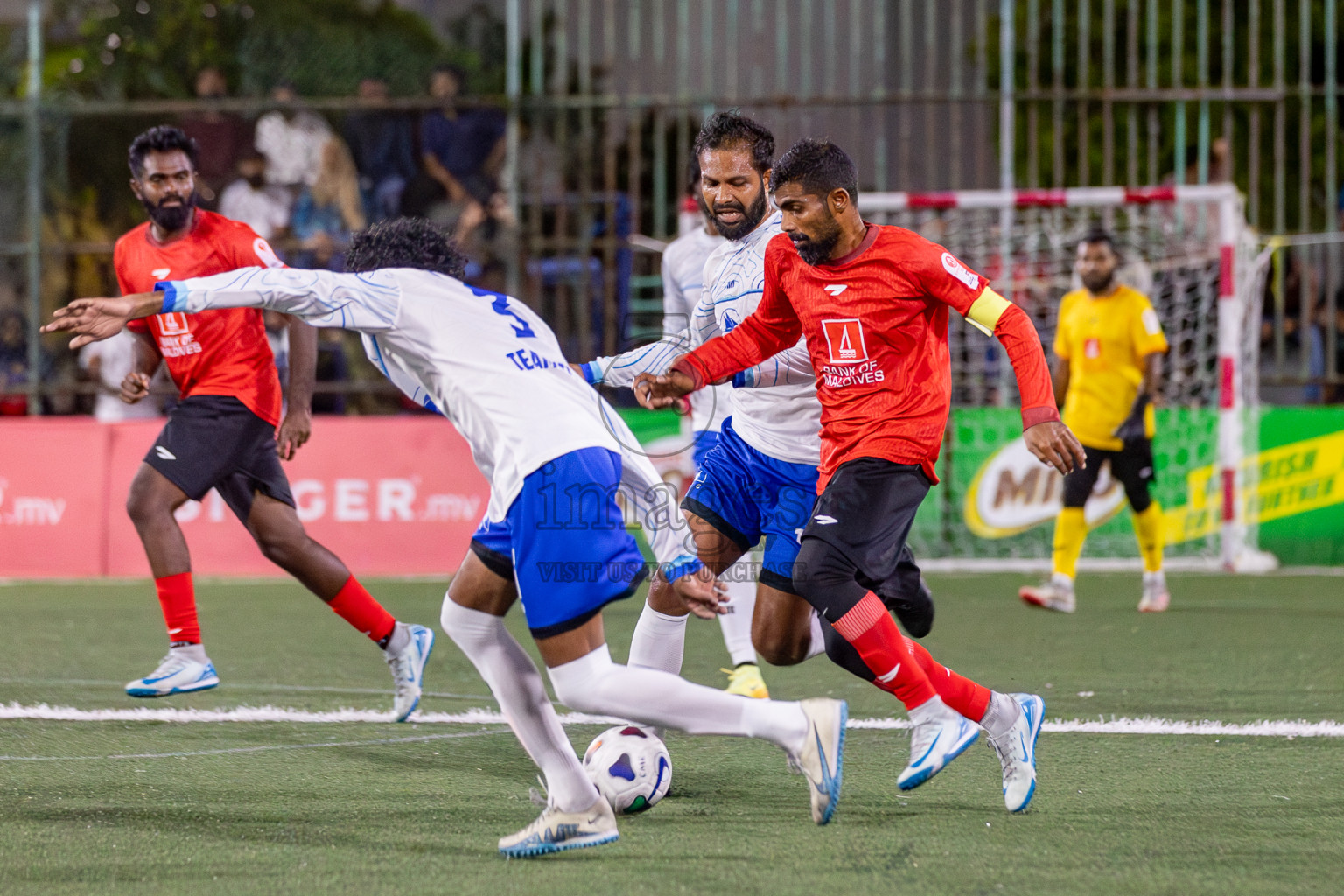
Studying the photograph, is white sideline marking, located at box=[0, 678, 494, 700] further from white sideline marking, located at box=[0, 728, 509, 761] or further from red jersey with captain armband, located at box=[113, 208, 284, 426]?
red jersey with captain armband, located at box=[113, 208, 284, 426]

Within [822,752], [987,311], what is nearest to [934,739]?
[822,752]

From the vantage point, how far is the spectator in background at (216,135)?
11.8 m

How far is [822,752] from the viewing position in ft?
11.5

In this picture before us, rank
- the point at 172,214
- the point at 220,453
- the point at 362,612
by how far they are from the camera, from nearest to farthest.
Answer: the point at 362,612
the point at 220,453
the point at 172,214

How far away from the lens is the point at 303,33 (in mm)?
12469

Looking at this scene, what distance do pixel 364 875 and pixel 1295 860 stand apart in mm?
2132

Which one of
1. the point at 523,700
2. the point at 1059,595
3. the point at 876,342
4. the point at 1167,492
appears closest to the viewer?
the point at 523,700

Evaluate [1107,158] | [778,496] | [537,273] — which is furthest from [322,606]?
[1107,158]

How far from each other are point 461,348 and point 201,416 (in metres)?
2.56

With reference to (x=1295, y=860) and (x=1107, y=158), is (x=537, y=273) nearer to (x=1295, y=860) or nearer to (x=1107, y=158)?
(x=1107, y=158)

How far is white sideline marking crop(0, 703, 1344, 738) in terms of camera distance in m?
4.93

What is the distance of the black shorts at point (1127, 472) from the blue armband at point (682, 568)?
5.32 metres

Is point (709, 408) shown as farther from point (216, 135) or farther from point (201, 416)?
point (216, 135)

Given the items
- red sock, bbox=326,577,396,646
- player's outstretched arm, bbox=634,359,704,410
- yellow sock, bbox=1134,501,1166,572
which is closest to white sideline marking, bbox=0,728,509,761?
red sock, bbox=326,577,396,646
